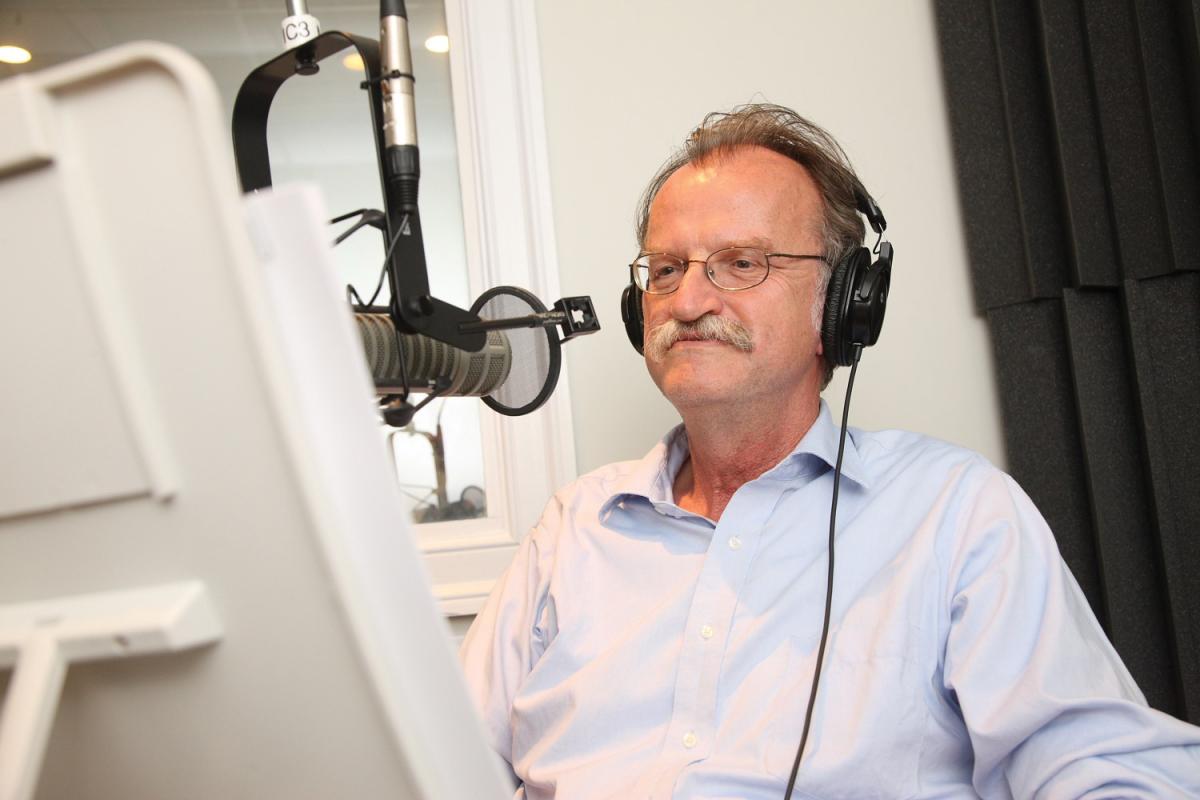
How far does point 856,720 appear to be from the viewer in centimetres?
105

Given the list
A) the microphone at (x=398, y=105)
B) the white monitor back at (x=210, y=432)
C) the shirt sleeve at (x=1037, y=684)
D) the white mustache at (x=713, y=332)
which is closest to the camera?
the white monitor back at (x=210, y=432)

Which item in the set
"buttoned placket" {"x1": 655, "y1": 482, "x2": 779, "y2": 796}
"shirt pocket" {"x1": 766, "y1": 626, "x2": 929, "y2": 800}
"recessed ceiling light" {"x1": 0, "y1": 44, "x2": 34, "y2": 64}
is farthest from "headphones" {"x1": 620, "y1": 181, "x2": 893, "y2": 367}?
"recessed ceiling light" {"x1": 0, "y1": 44, "x2": 34, "y2": 64}

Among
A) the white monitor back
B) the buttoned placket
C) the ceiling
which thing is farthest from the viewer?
the ceiling

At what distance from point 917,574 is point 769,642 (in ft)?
0.57

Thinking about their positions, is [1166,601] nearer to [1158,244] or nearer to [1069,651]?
[1158,244]

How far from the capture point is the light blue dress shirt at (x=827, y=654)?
3.27 ft

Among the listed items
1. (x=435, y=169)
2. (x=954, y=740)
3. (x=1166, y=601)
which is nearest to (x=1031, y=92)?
(x=1166, y=601)

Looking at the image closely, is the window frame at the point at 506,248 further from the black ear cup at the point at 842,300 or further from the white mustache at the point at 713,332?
the black ear cup at the point at 842,300

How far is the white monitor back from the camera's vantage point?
1.29 feet

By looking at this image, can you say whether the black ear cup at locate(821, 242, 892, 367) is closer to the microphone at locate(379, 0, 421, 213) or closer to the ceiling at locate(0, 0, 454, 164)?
the microphone at locate(379, 0, 421, 213)

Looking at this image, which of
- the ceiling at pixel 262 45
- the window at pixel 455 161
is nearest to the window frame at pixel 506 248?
the window at pixel 455 161

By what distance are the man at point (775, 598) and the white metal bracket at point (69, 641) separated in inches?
28.3

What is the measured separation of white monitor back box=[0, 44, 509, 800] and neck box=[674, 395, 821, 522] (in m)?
0.93

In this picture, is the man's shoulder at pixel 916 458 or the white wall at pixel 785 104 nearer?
the man's shoulder at pixel 916 458
